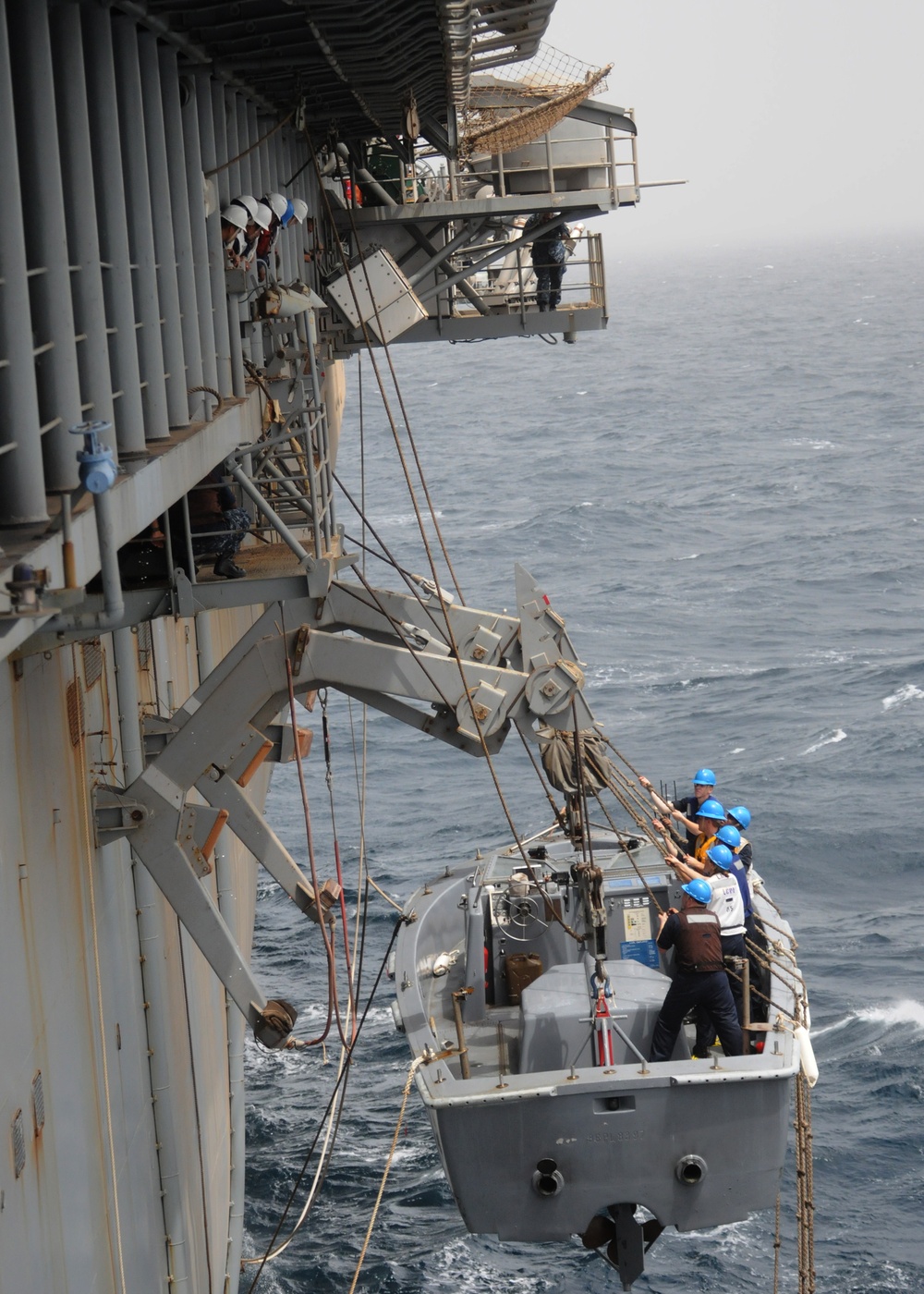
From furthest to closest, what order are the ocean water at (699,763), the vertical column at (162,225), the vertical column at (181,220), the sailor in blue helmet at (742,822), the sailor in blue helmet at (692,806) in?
the ocean water at (699,763)
the sailor in blue helmet at (692,806)
the sailor in blue helmet at (742,822)
the vertical column at (181,220)
the vertical column at (162,225)

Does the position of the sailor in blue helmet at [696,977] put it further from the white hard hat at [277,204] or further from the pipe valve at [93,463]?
the pipe valve at [93,463]

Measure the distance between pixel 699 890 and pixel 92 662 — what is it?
18.6 ft

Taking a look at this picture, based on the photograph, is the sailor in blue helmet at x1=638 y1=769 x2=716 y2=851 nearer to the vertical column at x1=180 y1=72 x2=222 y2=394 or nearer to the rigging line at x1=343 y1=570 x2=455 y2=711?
the rigging line at x1=343 y1=570 x2=455 y2=711

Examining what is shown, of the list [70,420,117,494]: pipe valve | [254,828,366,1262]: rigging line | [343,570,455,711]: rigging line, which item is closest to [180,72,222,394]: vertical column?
[343,570,455,711]: rigging line

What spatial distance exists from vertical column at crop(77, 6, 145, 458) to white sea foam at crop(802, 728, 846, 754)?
25.9 metres

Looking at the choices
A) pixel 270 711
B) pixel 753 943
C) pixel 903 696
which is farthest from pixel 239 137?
pixel 903 696

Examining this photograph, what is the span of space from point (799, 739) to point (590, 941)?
2000cm

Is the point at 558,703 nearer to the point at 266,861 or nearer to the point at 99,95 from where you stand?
the point at 266,861

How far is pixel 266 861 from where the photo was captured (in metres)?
12.0

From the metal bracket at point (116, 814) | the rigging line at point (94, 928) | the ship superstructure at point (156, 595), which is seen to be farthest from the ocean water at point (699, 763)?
the metal bracket at point (116, 814)

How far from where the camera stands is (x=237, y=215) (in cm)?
1109

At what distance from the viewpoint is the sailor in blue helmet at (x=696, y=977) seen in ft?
44.1

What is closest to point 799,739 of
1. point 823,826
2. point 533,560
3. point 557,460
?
point 823,826

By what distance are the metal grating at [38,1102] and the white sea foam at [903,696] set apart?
28.4m
